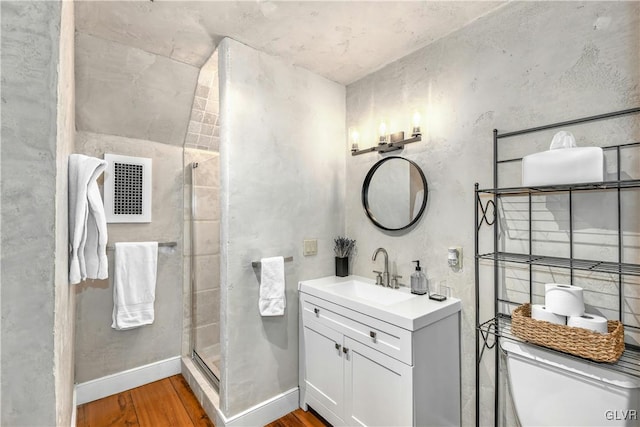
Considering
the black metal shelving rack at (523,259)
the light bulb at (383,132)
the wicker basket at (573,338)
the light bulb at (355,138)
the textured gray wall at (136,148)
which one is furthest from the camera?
the light bulb at (355,138)

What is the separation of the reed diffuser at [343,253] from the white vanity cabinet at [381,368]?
416 millimetres

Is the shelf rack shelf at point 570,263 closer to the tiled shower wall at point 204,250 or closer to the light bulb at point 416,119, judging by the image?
the light bulb at point 416,119

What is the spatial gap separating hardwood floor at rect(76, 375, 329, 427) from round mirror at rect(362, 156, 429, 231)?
4.59ft

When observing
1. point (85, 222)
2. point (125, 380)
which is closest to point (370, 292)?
point (85, 222)

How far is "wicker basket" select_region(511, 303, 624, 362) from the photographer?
1.09 m

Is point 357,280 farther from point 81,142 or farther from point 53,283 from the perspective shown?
point 81,142

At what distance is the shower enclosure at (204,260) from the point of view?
7.86 ft

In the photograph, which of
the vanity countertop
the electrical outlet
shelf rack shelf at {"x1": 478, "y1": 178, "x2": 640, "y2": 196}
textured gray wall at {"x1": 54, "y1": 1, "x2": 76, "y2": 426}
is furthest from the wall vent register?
shelf rack shelf at {"x1": 478, "y1": 178, "x2": 640, "y2": 196}

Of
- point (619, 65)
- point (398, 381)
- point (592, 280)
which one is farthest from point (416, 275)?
point (619, 65)

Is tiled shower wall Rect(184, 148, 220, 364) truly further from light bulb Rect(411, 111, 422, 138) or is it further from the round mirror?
light bulb Rect(411, 111, 422, 138)

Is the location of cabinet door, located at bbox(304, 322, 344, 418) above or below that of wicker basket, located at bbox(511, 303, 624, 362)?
below

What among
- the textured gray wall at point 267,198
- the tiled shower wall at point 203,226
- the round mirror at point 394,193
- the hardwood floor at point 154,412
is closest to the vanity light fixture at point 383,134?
the round mirror at point 394,193

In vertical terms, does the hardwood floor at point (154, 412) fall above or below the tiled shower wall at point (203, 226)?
below

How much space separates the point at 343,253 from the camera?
7.64ft
